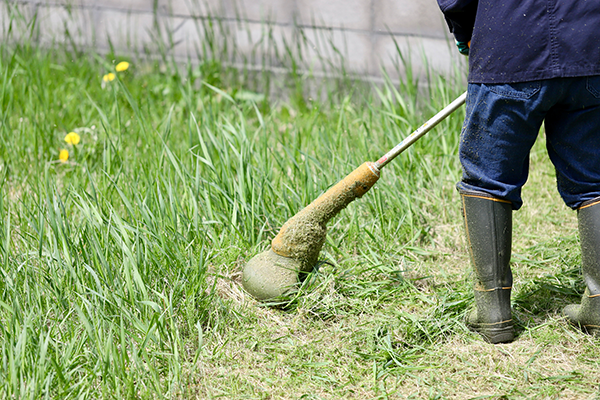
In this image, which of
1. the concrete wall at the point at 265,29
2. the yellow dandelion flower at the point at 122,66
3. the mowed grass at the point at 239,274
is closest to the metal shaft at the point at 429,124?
the mowed grass at the point at 239,274

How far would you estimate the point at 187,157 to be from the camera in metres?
2.76

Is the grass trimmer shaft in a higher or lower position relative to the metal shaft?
lower

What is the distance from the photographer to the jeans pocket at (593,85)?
5.08 feet

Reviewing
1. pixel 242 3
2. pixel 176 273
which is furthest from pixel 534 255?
pixel 242 3

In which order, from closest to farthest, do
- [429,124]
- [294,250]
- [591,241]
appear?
[591,241] → [429,124] → [294,250]

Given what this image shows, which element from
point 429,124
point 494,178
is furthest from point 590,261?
point 429,124

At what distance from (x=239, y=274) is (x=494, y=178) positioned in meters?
0.98

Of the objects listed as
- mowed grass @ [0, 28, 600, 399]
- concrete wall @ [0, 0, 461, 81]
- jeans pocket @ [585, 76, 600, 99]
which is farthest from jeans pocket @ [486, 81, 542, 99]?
concrete wall @ [0, 0, 461, 81]

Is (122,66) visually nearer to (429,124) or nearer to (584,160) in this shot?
(429,124)

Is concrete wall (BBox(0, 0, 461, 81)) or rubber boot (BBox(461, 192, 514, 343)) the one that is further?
concrete wall (BBox(0, 0, 461, 81))

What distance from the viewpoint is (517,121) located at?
1619 millimetres

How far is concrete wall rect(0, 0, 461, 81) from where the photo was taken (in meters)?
3.27

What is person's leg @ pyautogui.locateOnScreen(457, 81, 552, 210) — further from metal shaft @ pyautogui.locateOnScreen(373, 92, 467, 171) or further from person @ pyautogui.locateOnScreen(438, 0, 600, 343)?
metal shaft @ pyautogui.locateOnScreen(373, 92, 467, 171)

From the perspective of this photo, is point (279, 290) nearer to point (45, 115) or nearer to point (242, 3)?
point (45, 115)
